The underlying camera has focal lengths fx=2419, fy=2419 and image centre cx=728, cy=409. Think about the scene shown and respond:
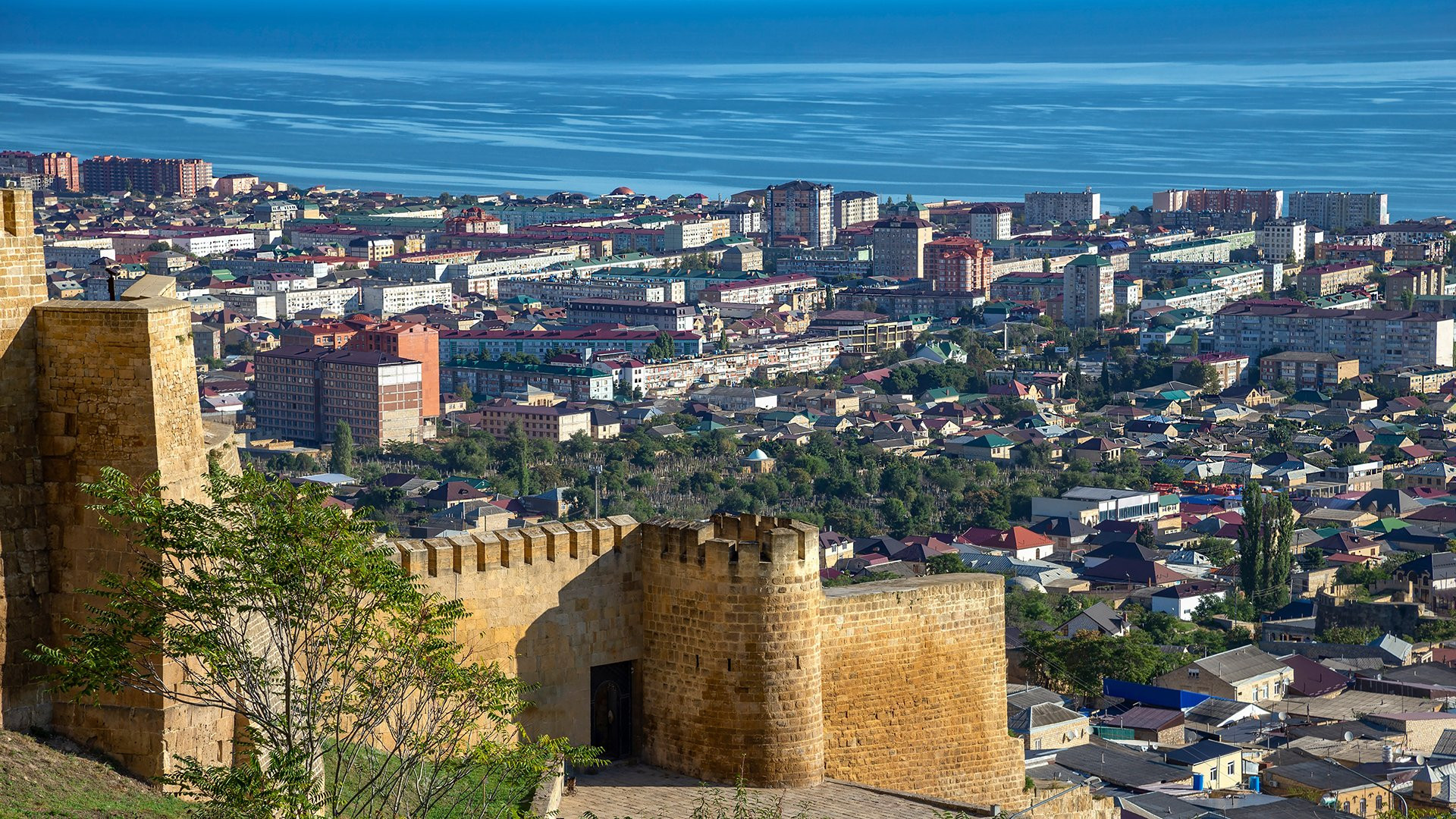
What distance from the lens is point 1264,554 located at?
3141 cm

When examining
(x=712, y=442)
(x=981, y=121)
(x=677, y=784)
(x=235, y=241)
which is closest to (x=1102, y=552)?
(x=712, y=442)

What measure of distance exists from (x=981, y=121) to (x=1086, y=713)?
4988 inches

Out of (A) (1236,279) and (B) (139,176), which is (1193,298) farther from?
(B) (139,176)

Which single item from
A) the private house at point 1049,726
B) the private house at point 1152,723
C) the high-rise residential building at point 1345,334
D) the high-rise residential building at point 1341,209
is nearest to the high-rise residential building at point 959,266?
the high-rise residential building at point 1345,334

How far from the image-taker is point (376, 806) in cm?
679

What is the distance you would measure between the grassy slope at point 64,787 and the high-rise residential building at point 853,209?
92.6m

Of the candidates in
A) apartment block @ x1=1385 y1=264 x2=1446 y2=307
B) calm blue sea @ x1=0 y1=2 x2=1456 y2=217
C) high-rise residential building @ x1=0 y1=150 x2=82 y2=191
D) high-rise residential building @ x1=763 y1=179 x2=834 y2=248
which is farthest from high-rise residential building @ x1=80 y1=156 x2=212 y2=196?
apartment block @ x1=1385 y1=264 x2=1446 y2=307

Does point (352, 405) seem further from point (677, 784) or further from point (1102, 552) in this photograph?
point (677, 784)

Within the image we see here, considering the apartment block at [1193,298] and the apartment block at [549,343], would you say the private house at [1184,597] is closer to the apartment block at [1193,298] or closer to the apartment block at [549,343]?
the apartment block at [549,343]

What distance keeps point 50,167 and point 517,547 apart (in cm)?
9924

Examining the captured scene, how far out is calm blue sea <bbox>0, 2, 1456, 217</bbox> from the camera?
387 feet

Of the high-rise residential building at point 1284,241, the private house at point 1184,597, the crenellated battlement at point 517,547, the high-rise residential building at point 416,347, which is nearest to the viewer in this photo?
the crenellated battlement at point 517,547

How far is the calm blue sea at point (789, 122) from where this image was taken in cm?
11794

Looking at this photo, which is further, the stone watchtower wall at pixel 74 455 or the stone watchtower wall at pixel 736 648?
the stone watchtower wall at pixel 736 648
